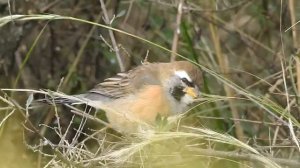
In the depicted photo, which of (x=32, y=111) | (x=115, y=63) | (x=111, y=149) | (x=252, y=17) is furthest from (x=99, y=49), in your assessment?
(x=111, y=149)

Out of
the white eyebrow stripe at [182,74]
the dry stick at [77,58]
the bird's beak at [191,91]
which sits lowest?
the dry stick at [77,58]

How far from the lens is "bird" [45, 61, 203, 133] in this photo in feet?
14.8

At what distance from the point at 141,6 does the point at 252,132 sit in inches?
46.9

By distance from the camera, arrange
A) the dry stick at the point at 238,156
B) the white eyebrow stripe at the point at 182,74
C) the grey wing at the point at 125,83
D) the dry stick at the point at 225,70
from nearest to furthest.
Answer: the dry stick at the point at 238,156, the white eyebrow stripe at the point at 182,74, the dry stick at the point at 225,70, the grey wing at the point at 125,83

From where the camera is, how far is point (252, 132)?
5129 mm

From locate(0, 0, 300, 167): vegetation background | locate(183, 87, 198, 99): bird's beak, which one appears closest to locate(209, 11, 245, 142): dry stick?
locate(0, 0, 300, 167): vegetation background

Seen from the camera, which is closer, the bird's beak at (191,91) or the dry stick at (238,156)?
the dry stick at (238,156)

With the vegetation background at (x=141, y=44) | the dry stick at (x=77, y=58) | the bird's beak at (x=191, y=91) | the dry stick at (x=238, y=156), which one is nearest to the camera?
the dry stick at (x=238, y=156)

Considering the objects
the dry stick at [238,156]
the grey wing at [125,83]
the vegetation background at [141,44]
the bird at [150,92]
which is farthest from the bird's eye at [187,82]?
the dry stick at [238,156]

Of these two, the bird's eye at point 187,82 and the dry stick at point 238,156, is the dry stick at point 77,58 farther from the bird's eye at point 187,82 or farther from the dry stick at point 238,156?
the dry stick at point 238,156

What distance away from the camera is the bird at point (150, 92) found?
177 inches

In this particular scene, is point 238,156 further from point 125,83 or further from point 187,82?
point 125,83

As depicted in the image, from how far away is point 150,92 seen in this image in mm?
4793

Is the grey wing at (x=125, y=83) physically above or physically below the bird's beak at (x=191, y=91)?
below
